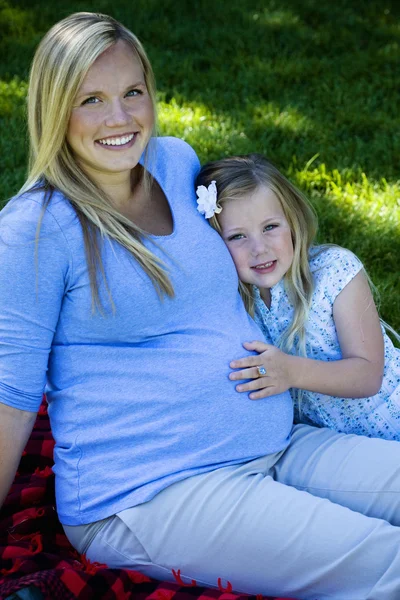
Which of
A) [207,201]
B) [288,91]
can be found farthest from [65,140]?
[288,91]

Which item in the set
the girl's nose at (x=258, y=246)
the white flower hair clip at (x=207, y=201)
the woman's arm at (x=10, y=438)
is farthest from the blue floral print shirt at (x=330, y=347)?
the woman's arm at (x=10, y=438)

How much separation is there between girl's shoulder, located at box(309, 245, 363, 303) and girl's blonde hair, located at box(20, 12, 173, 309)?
0.56 metres

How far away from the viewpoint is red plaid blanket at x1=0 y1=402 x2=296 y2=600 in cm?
217

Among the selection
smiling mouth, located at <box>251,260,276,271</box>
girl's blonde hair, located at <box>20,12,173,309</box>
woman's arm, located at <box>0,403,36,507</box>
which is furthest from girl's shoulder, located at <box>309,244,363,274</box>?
woman's arm, located at <box>0,403,36,507</box>

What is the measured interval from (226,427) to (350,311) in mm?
588

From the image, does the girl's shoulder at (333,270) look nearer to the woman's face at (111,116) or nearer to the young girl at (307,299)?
the young girl at (307,299)

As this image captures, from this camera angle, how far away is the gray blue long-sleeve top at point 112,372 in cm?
237

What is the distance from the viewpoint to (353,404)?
2.87 metres

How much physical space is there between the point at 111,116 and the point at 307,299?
0.83 meters

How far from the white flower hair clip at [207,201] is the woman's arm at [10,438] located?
0.83m

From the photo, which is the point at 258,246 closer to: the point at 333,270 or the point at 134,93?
the point at 333,270

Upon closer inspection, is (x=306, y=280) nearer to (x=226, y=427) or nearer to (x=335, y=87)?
(x=226, y=427)

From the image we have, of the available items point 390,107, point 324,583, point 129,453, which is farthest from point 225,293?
point 390,107

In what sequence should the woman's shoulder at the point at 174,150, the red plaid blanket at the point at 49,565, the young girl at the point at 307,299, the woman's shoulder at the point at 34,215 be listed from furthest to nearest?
the woman's shoulder at the point at 174,150
the young girl at the point at 307,299
the woman's shoulder at the point at 34,215
the red plaid blanket at the point at 49,565
